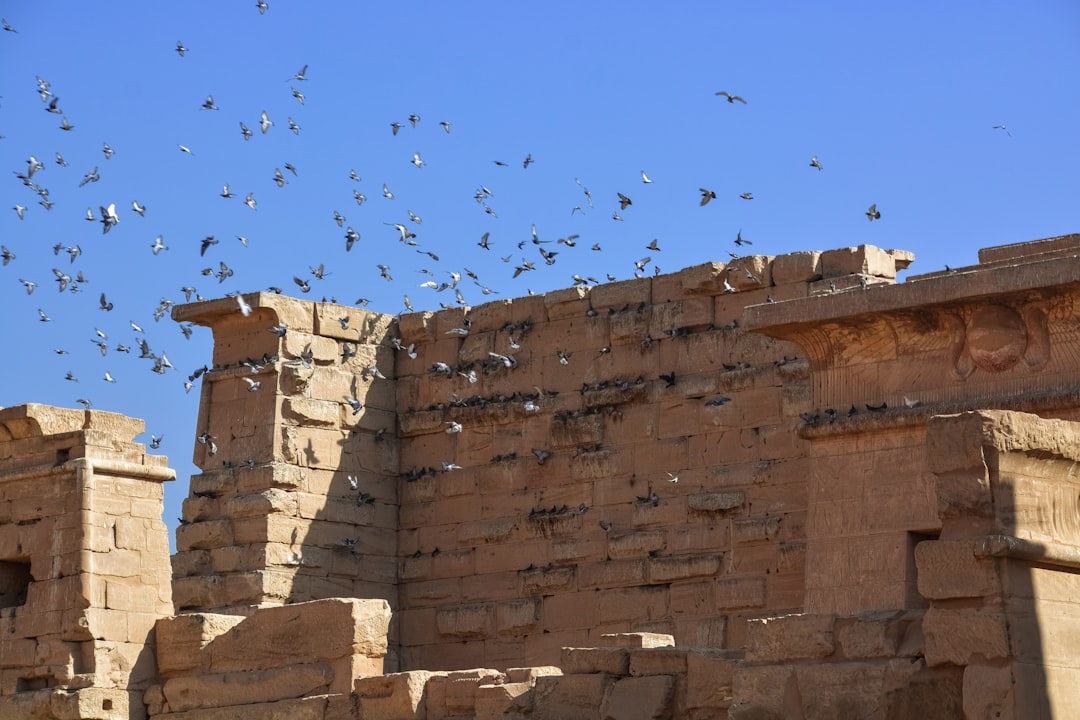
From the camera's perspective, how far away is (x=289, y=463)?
18.4 metres

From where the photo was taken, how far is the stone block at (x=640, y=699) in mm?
11492

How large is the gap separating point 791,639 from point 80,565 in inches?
241

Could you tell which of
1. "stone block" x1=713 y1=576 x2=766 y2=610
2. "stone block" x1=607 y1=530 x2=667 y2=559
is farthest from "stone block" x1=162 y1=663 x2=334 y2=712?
"stone block" x1=607 y1=530 x2=667 y2=559

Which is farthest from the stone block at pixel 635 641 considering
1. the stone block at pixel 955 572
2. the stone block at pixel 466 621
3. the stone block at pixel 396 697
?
the stone block at pixel 466 621

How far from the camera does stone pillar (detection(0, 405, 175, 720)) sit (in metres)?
14.5

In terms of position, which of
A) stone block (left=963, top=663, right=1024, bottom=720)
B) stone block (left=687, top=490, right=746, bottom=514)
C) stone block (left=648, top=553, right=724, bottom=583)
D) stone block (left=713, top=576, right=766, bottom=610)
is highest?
stone block (left=687, top=490, right=746, bottom=514)

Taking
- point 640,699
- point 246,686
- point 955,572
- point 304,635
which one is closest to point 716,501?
point 304,635

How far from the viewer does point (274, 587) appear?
59.0 feet

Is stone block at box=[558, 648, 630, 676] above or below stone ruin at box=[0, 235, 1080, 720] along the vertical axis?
below

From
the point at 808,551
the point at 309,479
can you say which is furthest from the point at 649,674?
the point at 309,479

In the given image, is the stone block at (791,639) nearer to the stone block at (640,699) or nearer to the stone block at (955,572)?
the stone block at (955,572)

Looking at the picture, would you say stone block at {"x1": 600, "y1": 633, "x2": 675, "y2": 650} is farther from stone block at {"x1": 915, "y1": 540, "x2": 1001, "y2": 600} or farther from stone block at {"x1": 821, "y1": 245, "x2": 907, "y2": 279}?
stone block at {"x1": 821, "y1": 245, "x2": 907, "y2": 279}

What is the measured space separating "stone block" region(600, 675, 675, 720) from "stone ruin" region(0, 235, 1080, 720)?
21mm

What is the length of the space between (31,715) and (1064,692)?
25.7 feet
